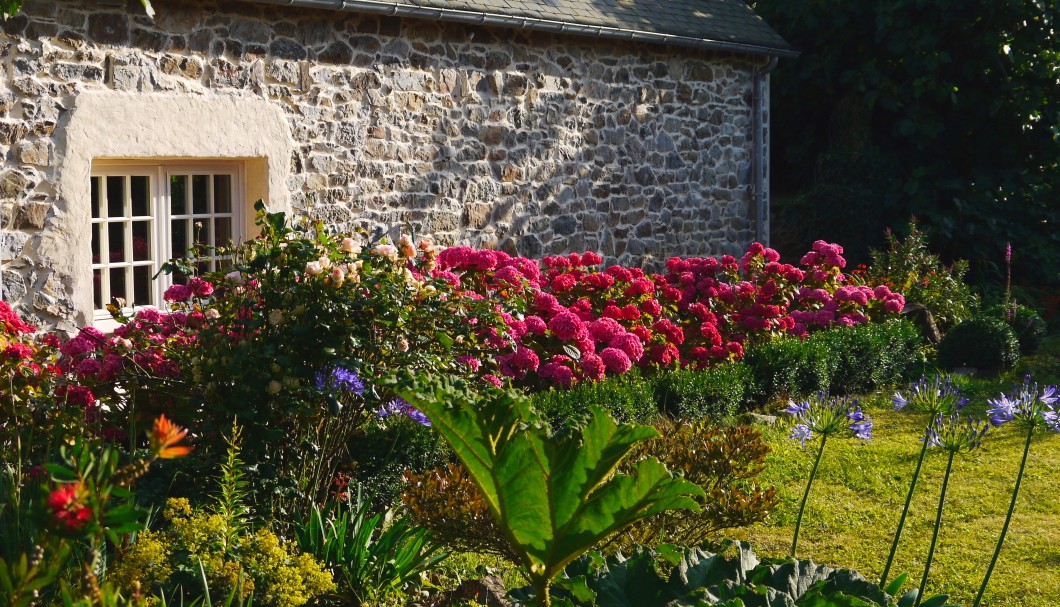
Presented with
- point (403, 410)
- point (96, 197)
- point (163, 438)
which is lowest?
point (403, 410)

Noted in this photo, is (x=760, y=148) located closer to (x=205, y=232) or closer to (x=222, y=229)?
(x=222, y=229)

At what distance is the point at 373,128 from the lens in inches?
348

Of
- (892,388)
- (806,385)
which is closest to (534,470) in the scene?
(806,385)

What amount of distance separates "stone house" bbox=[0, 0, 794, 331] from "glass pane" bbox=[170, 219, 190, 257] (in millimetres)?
15

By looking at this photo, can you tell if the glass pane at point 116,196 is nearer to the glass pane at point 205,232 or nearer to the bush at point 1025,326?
the glass pane at point 205,232

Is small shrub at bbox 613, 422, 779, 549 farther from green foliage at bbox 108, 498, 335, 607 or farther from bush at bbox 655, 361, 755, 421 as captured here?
bush at bbox 655, 361, 755, 421

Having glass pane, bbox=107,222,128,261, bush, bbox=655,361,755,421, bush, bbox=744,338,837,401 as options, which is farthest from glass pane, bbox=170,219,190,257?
bush, bbox=744,338,837,401

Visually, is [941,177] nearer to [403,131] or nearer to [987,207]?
[987,207]

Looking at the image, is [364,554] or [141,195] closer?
[364,554]

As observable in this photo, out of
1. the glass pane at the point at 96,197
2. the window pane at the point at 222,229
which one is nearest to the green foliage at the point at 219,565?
the glass pane at the point at 96,197

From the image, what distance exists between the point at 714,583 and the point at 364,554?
1.52m

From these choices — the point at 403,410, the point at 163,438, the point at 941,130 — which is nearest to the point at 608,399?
the point at 403,410

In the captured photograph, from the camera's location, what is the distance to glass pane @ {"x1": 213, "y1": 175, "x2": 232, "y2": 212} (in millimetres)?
8281

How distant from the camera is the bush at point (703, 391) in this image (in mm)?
7395
